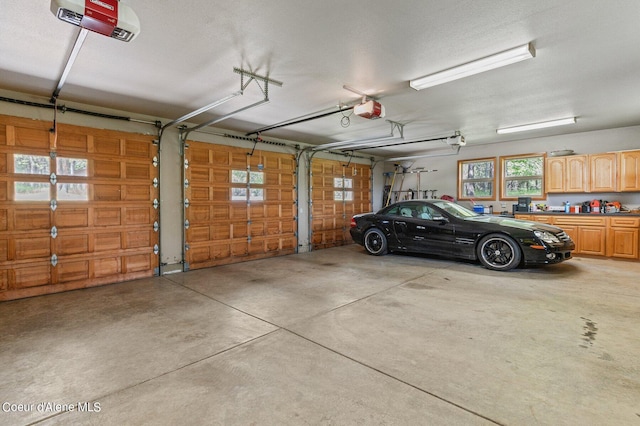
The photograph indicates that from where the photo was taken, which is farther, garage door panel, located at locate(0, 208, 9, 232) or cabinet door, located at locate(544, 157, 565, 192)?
cabinet door, located at locate(544, 157, 565, 192)

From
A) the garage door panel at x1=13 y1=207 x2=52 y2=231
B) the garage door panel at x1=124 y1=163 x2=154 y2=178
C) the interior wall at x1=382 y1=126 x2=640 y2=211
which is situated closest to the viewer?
the garage door panel at x1=13 y1=207 x2=52 y2=231

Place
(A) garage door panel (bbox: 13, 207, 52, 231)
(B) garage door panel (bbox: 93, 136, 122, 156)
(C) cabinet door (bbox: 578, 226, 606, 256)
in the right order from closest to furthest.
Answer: (A) garage door panel (bbox: 13, 207, 52, 231), (B) garage door panel (bbox: 93, 136, 122, 156), (C) cabinet door (bbox: 578, 226, 606, 256)

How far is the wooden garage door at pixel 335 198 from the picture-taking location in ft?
26.0

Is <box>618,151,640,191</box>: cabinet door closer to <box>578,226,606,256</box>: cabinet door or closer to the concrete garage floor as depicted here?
<box>578,226,606,256</box>: cabinet door

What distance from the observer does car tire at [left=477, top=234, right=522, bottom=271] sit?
5.02m

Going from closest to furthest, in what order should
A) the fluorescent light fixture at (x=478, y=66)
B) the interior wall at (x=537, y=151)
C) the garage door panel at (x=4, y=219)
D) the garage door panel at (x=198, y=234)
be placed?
the fluorescent light fixture at (x=478, y=66) → the garage door panel at (x=4, y=219) → the garage door panel at (x=198, y=234) → the interior wall at (x=537, y=151)

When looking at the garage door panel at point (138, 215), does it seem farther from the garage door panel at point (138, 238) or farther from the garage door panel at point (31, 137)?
the garage door panel at point (31, 137)

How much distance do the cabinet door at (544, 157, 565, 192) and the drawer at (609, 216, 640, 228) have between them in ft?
3.61

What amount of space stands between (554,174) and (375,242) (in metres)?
4.31

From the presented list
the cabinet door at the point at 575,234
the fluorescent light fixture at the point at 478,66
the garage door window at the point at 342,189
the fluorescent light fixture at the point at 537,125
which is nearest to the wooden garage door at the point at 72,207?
the fluorescent light fixture at the point at 478,66

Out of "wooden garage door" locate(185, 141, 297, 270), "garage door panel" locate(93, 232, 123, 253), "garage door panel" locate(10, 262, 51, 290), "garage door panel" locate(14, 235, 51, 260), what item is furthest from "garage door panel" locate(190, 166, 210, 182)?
"garage door panel" locate(10, 262, 51, 290)

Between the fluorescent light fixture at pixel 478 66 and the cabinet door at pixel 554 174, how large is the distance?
491 centimetres

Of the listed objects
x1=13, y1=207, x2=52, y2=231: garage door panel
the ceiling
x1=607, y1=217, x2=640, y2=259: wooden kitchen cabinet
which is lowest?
x1=607, y1=217, x2=640, y2=259: wooden kitchen cabinet

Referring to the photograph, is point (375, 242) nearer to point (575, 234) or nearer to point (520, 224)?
point (520, 224)
